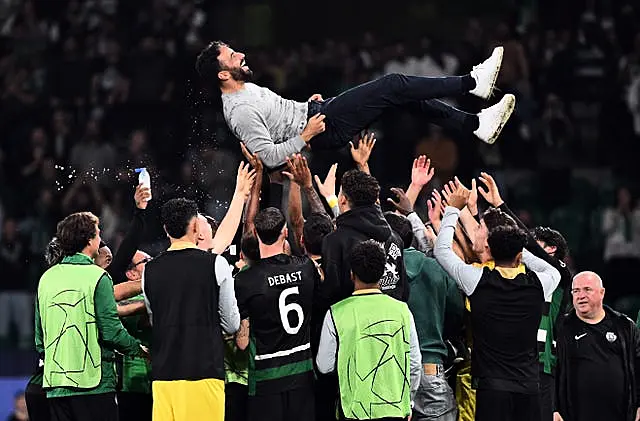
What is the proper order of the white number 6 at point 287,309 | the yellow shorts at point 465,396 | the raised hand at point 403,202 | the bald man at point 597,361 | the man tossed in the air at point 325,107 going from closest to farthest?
the white number 6 at point 287,309, the yellow shorts at point 465,396, the man tossed in the air at point 325,107, the raised hand at point 403,202, the bald man at point 597,361

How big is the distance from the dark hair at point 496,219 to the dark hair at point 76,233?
223 centimetres

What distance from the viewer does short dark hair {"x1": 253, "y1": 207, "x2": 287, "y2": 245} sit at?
22.1ft

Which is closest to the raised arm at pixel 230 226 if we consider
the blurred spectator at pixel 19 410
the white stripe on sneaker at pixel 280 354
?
the white stripe on sneaker at pixel 280 354

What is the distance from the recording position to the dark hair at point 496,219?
7.24m

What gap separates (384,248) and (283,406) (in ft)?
3.30

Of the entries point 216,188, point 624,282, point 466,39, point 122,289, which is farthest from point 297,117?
point 466,39

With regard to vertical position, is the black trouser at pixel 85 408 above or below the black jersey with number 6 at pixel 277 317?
below

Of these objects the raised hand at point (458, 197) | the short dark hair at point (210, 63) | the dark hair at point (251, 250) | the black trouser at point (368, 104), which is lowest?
the dark hair at point (251, 250)

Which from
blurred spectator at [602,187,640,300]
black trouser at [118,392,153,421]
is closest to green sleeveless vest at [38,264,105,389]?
black trouser at [118,392,153,421]

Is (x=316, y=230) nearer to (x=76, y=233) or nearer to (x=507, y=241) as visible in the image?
(x=507, y=241)

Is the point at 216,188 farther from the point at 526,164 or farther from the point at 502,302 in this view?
the point at 502,302

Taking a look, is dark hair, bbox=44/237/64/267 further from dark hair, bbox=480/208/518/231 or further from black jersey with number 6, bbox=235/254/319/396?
dark hair, bbox=480/208/518/231

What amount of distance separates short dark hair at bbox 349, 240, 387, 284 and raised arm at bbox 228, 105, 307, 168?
1152mm

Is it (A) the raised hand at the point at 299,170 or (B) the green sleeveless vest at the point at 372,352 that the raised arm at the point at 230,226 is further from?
(B) the green sleeveless vest at the point at 372,352
